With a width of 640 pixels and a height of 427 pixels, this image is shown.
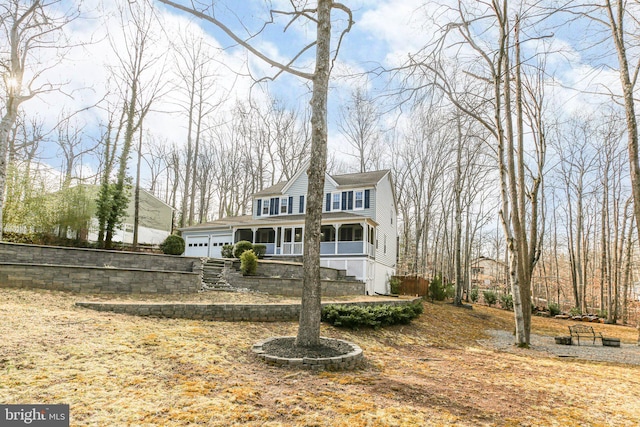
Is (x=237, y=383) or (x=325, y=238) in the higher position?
(x=325, y=238)

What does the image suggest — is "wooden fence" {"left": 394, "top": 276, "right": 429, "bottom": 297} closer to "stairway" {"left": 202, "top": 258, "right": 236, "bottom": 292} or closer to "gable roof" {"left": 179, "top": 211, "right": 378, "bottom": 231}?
"gable roof" {"left": 179, "top": 211, "right": 378, "bottom": 231}

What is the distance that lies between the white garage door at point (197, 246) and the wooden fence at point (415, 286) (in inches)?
551

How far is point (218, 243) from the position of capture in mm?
25047

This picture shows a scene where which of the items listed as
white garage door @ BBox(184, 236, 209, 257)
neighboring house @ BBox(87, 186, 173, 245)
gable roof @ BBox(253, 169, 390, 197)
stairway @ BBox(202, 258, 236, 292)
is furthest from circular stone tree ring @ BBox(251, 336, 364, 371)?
neighboring house @ BBox(87, 186, 173, 245)

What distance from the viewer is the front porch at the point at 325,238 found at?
2069 cm

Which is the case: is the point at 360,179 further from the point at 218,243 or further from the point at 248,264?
the point at 248,264

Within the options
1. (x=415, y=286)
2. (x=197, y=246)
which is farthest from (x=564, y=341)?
(x=197, y=246)

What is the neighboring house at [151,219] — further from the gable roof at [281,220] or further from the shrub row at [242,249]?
the shrub row at [242,249]

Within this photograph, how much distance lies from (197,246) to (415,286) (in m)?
15.7

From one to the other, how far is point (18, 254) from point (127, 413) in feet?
36.6

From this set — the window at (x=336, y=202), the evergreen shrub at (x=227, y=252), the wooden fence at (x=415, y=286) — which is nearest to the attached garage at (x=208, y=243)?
the evergreen shrub at (x=227, y=252)

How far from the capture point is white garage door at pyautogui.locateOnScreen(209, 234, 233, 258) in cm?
2483

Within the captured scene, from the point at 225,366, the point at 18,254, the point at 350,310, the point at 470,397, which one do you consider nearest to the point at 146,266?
the point at 18,254

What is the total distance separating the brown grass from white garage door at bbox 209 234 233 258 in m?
16.9
